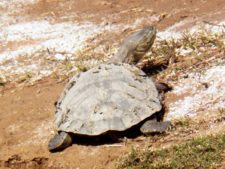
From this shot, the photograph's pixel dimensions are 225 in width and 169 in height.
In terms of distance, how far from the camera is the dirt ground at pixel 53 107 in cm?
551

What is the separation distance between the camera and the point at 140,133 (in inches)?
225

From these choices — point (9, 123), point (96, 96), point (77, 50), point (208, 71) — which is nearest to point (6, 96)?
point (9, 123)

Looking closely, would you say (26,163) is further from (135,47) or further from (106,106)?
(135,47)

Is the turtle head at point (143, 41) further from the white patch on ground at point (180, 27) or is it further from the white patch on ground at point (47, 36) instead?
the white patch on ground at point (47, 36)

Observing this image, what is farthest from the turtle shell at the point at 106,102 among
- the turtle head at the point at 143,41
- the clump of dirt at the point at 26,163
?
the turtle head at the point at 143,41

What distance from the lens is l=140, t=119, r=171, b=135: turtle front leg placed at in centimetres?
552

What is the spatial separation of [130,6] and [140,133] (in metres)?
4.34

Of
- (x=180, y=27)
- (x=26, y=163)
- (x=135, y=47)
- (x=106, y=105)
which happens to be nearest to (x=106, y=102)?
(x=106, y=105)

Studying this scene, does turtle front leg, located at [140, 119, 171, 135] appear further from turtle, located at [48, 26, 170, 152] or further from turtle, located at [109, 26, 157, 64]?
turtle, located at [109, 26, 157, 64]

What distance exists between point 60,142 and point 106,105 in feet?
1.97

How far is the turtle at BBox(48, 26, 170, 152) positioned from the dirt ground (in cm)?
18

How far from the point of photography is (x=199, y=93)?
245 inches

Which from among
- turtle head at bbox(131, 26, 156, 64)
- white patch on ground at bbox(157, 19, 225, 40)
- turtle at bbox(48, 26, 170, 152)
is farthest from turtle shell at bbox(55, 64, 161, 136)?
white patch on ground at bbox(157, 19, 225, 40)

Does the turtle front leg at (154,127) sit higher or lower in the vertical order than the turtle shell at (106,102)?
lower
